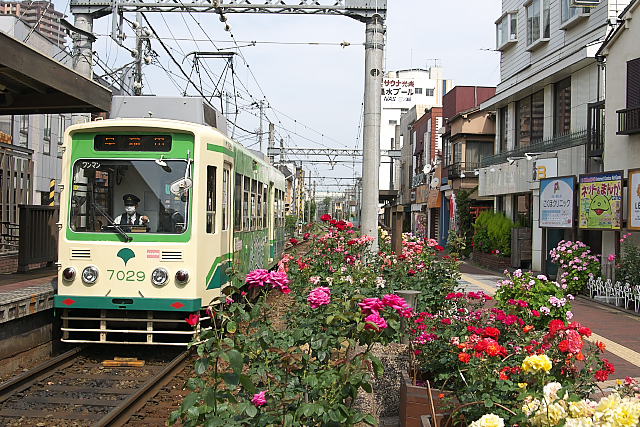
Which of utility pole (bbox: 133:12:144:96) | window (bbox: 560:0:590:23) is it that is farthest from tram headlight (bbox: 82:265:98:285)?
window (bbox: 560:0:590:23)

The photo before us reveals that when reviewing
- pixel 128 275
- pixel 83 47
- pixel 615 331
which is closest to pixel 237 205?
pixel 128 275

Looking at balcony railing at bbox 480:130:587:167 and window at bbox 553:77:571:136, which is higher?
window at bbox 553:77:571:136

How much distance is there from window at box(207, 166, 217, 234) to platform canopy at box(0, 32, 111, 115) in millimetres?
2649

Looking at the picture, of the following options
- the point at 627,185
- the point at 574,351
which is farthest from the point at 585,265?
the point at 574,351

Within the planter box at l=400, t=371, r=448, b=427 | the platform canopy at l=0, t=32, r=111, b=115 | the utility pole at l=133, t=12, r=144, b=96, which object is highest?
the utility pole at l=133, t=12, r=144, b=96

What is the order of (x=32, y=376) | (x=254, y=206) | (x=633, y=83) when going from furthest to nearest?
(x=633, y=83), (x=254, y=206), (x=32, y=376)

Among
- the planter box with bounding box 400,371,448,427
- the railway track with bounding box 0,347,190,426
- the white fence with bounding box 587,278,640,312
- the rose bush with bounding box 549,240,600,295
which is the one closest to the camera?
the planter box with bounding box 400,371,448,427

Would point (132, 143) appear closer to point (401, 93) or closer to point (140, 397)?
point (140, 397)

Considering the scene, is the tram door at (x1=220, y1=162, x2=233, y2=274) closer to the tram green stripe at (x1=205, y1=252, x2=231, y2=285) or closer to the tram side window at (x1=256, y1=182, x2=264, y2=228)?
the tram green stripe at (x1=205, y1=252, x2=231, y2=285)

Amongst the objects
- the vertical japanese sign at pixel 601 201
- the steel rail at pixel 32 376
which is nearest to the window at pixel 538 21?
the vertical japanese sign at pixel 601 201

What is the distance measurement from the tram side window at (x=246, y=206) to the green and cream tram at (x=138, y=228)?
201cm

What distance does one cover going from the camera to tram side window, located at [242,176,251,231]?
11930mm

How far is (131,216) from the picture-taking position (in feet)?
30.7

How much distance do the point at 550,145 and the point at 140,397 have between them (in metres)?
17.8
